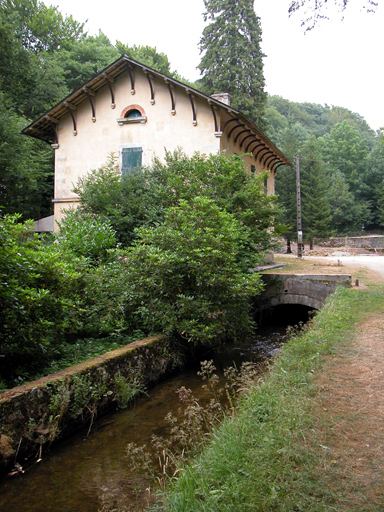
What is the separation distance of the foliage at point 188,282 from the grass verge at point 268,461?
277 centimetres

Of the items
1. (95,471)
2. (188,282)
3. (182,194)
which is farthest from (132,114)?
(95,471)

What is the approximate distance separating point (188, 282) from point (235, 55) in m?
23.8

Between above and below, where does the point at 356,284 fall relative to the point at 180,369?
above

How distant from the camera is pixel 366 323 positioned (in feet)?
22.3

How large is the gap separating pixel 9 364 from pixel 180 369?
3320 mm

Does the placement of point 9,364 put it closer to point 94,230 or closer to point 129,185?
point 94,230

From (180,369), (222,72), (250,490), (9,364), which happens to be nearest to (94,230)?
(180,369)

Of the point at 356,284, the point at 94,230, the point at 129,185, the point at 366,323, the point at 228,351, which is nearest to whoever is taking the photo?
the point at 366,323

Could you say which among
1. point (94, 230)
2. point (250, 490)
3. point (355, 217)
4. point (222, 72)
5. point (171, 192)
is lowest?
point (250, 490)

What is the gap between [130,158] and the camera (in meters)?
15.1

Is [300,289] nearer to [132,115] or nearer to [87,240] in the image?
[87,240]

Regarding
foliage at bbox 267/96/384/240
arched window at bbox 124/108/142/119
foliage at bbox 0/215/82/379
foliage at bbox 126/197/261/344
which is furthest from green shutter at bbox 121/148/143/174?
foliage at bbox 267/96/384/240

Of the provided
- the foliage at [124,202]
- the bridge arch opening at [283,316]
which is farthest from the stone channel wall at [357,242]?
the foliage at [124,202]

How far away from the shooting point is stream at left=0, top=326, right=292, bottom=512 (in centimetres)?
367
